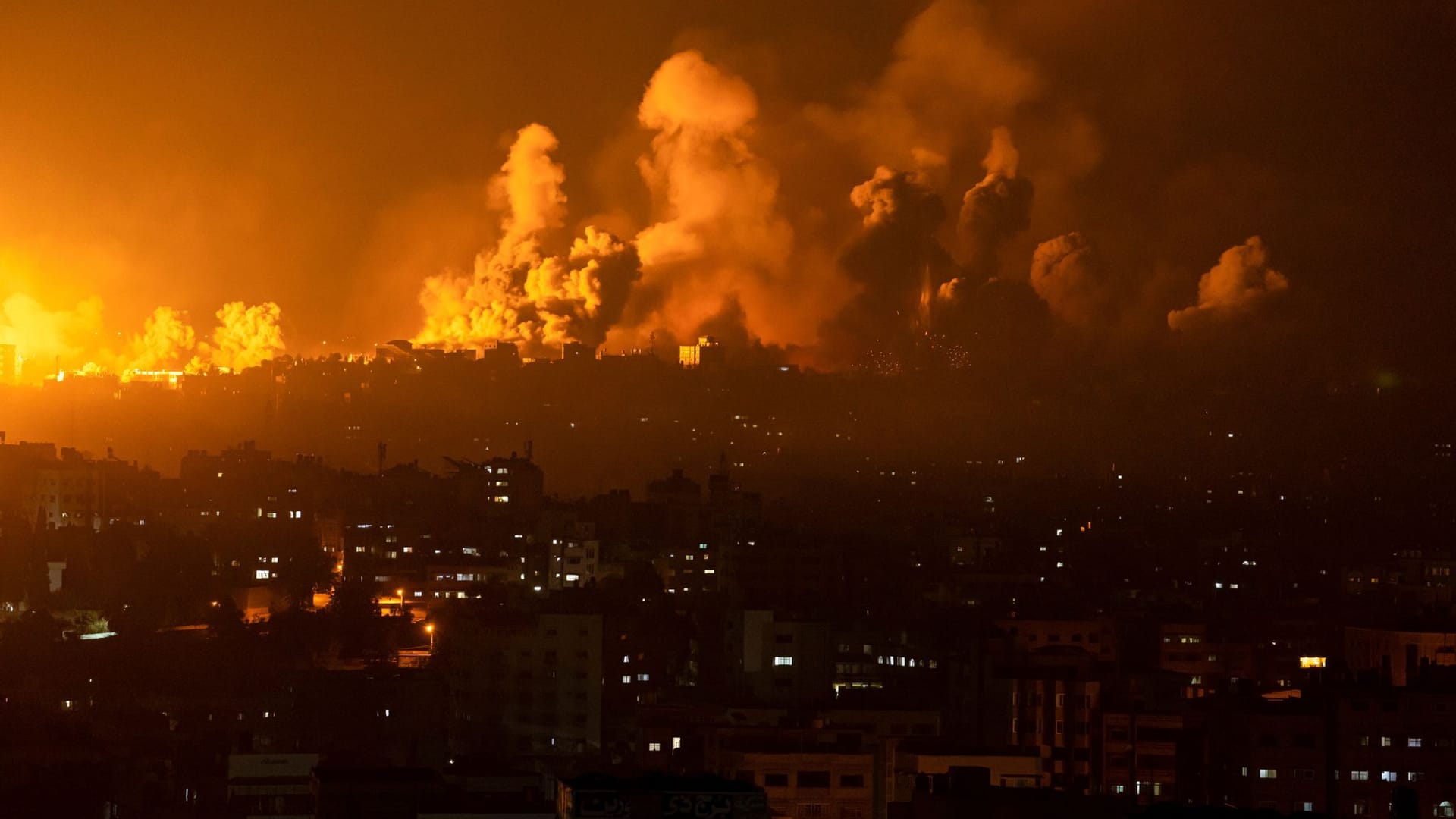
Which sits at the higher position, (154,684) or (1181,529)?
(1181,529)

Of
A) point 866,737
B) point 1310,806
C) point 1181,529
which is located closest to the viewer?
point 1310,806

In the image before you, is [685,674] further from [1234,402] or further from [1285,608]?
[1234,402]

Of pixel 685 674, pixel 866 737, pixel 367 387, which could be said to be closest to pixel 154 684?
pixel 685 674

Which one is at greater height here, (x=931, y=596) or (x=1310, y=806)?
(x=931, y=596)

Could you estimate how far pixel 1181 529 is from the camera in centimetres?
4319

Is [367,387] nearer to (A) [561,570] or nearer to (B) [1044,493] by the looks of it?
(A) [561,570]

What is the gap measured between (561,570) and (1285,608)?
11.3 m

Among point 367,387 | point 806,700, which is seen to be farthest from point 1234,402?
point 806,700

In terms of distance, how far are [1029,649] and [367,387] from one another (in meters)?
20.3

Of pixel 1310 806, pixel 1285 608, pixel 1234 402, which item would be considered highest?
pixel 1234 402

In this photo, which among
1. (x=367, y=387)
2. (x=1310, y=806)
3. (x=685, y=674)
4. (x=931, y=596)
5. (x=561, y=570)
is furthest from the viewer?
(x=367, y=387)

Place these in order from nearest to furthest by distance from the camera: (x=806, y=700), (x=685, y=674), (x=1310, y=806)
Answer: (x=1310, y=806), (x=806, y=700), (x=685, y=674)

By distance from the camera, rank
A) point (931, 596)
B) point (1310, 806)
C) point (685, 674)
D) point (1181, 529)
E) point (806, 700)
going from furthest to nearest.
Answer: point (1181, 529) → point (931, 596) → point (685, 674) → point (806, 700) → point (1310, 806)

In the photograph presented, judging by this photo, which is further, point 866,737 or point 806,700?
point 806,700
